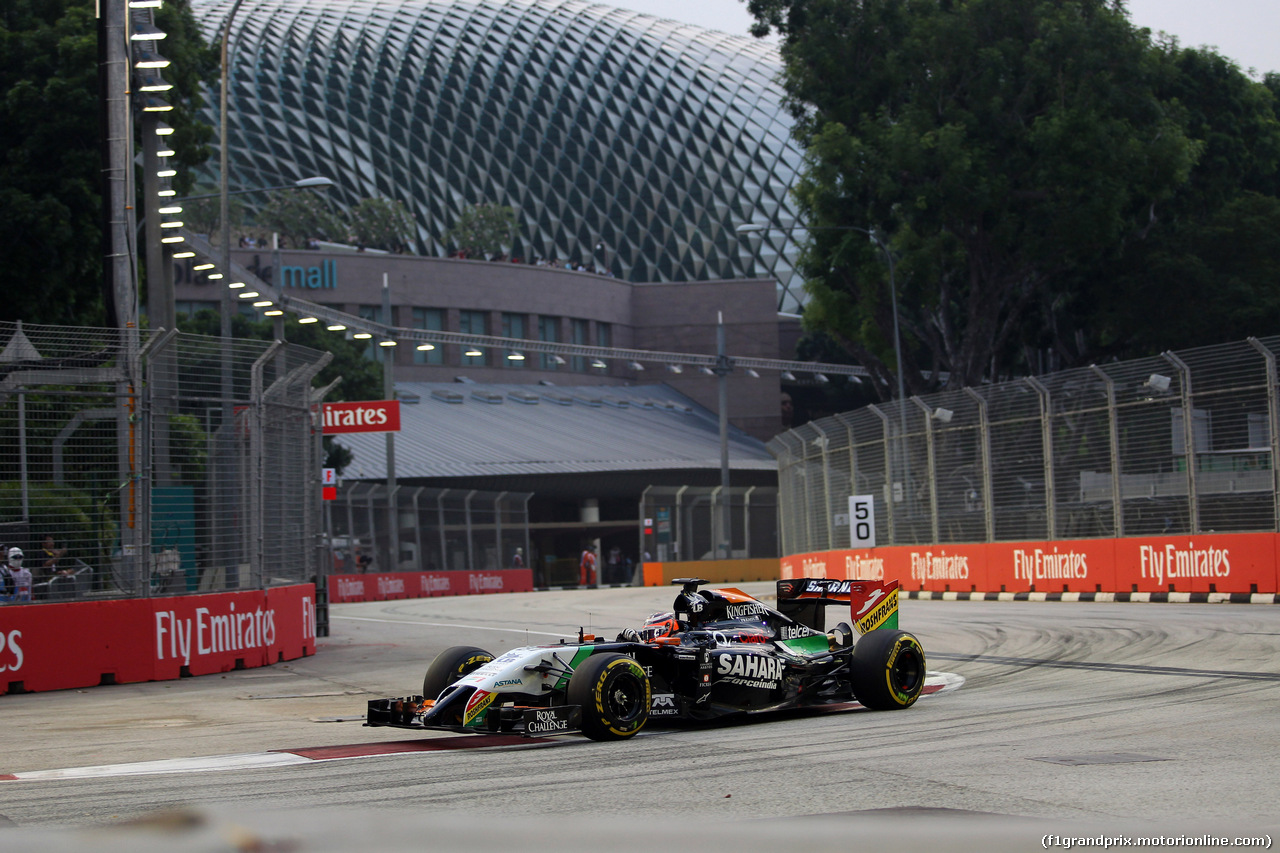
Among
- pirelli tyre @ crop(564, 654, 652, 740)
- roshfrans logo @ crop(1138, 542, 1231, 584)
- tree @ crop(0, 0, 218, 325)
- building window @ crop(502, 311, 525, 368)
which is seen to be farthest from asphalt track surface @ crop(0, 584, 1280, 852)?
building window @ crop(502, 311, 525, 368)

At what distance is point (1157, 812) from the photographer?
227 inches

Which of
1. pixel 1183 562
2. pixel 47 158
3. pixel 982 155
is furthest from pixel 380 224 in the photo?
pixel 1183 562

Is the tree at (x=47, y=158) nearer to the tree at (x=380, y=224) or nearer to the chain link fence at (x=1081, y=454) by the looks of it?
the chain link fence at (x=1081, y=454)

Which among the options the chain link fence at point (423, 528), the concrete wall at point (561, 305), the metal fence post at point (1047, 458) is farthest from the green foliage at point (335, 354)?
the metal fence post at point (1047, 458)

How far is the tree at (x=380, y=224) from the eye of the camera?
7831cm

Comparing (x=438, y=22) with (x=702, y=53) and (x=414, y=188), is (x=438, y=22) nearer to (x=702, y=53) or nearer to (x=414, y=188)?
(x=414, y=188)

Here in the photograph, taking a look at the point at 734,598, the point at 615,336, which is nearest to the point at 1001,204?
the point at 734,598

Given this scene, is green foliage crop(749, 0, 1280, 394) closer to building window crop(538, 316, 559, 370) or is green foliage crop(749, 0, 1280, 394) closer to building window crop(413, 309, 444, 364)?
building window crop(413, 309, 444, 364)

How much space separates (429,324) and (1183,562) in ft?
179

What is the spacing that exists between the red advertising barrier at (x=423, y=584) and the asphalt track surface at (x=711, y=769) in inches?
975

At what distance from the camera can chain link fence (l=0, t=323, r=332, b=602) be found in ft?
46.9

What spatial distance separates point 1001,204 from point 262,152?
63.3 meters

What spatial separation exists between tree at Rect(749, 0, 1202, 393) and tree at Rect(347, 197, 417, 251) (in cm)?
4317

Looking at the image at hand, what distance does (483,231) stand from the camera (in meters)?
79.4
